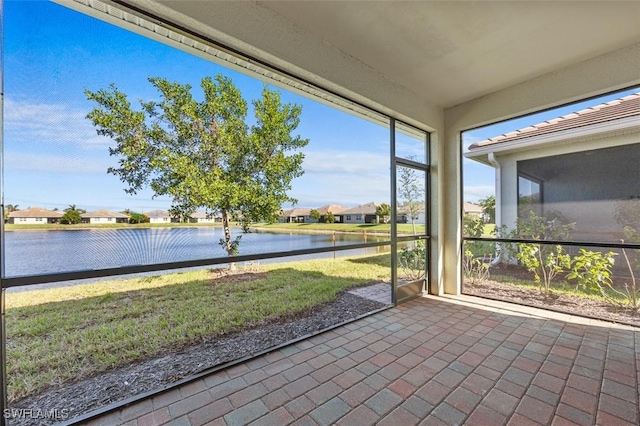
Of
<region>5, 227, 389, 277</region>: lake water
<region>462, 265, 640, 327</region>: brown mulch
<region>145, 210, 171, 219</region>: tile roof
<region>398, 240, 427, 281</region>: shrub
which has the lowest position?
<region>462, 265, 640, 327</region>: brown mulch

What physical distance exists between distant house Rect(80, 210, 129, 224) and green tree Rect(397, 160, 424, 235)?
3.20 metres

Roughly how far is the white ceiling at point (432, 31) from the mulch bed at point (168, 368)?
8.89ft

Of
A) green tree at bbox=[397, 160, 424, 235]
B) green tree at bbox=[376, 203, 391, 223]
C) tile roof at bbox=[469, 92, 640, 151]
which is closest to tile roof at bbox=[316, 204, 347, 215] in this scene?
green tree at bbox=[376, 203, 391, 223]

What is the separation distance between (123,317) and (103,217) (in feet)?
→ 3.90

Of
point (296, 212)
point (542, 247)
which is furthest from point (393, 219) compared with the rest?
point (542, 247)

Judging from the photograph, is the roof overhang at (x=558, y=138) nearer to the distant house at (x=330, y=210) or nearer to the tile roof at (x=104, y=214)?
the distant house at (x=330, y=210)

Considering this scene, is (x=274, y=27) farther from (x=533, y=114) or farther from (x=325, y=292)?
(x=533, y=114)

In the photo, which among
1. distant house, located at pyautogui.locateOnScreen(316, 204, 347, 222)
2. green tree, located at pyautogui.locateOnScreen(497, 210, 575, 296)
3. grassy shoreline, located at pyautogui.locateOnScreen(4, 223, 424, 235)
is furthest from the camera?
green tree, located at pyautogui.locateOnScreen(497, 210, 575, 296)

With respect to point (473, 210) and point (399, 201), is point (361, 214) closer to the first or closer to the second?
point (399, 201)

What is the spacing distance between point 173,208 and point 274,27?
1.76 metres

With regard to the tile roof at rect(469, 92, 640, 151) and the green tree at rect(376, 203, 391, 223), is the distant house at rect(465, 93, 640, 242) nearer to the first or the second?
the tile roof at rect(469, 92, 640, 151)

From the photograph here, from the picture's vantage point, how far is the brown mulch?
321 centimetres

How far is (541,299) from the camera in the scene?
3768 millimetres

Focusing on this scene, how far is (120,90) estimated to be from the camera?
1933 mm
